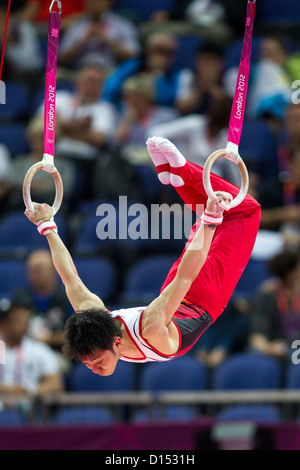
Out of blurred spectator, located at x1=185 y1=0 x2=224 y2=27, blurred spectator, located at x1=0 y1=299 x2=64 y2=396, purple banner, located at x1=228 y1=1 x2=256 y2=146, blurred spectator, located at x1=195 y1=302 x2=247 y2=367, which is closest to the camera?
purple banner, located at x1=228 y1=1 x2=256 y2=146

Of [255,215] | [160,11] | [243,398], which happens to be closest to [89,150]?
[160,11]

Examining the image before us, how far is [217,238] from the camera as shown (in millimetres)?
4754

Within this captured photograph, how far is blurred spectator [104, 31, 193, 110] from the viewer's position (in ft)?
27.5

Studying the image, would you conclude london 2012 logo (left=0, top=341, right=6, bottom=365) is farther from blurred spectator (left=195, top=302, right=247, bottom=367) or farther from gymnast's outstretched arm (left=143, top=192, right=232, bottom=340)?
gymnast's outstretched arm (left=143, top=192, right=232, bottom=340)

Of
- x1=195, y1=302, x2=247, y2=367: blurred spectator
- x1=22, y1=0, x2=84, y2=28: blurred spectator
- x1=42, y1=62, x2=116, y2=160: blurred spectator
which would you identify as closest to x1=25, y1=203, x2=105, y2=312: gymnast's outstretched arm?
x1=195, y1=302, x2=247, y2=367: blurred spectator

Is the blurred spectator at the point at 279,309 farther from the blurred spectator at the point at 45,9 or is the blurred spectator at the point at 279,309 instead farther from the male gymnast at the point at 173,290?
the blurred spectator at the point at 45,9

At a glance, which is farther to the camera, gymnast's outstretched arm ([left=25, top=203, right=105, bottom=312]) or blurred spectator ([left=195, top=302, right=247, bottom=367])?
blurred spectator ([left=195, top=302, right=247, bottom=367])

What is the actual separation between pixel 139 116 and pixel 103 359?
4455 mm

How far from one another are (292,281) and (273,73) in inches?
98.1

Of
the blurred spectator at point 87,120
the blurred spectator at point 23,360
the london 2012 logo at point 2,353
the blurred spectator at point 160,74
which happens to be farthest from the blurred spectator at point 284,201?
the london 2012 logo at point 2,353

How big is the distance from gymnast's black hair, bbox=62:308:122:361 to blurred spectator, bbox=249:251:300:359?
103 inches

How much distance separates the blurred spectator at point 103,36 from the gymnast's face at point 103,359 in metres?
5.63

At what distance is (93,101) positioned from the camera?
8.53 metres

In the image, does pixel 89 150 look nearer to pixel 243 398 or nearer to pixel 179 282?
pixel 243 398
